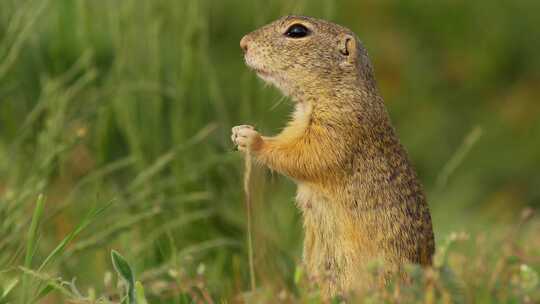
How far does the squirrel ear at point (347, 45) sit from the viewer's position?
3.78 m

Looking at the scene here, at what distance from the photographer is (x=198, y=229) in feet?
14.7

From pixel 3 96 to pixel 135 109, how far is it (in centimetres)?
61

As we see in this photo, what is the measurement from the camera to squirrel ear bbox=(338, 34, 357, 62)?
378 centimetres

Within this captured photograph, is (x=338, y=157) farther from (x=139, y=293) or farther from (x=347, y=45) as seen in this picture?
(x=139, y=293)

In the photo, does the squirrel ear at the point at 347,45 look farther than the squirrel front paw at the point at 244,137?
Yes

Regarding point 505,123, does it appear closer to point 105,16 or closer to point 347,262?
point 105,16

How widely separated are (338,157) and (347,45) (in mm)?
508

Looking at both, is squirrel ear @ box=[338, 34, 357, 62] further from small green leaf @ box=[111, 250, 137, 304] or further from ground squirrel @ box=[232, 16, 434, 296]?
small green leaf @ box=[111, 250, 137, 304]

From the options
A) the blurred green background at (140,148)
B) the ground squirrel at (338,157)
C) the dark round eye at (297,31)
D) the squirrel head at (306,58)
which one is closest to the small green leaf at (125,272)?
the blurred green background at (140,148)

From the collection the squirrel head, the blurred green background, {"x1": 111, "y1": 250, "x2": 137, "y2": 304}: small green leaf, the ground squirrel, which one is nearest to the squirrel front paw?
the ground squirrel

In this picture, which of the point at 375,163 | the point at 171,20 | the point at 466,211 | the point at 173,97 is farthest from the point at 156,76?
the point at 466,211

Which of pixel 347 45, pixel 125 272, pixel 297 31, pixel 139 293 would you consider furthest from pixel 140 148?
pixel 139 293

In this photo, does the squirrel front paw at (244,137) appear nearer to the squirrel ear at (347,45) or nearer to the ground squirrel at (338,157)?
the ground squirrel at (338,157)

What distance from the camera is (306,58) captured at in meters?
3.77
